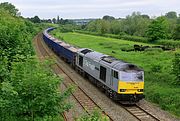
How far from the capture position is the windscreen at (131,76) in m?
25.1

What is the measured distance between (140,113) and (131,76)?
3001mm

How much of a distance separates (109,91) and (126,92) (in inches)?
89.1

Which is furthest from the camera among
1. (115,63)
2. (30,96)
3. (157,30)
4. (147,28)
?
(147,28)

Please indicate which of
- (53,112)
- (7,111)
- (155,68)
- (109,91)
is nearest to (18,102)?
(7,111)

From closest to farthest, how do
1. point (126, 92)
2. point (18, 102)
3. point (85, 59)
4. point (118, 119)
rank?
point (18, 102) < point (118, 119) < point (126, 92) < point (85, 59)

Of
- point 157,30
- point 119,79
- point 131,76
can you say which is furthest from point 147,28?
point 119,79

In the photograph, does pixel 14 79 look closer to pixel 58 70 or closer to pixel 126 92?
pixel 126 92

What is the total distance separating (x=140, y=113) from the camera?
23.7 metres

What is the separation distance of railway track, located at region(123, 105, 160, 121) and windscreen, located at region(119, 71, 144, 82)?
205 centimetres

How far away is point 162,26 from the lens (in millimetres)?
94875

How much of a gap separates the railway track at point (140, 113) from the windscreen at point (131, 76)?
2.05 meters

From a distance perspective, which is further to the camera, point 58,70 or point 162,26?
point 162,26

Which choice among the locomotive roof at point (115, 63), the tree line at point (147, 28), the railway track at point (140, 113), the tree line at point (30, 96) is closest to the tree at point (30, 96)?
the tree line at point (30, 96)

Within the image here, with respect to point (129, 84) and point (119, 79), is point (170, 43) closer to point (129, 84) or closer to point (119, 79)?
point (129, 84)
